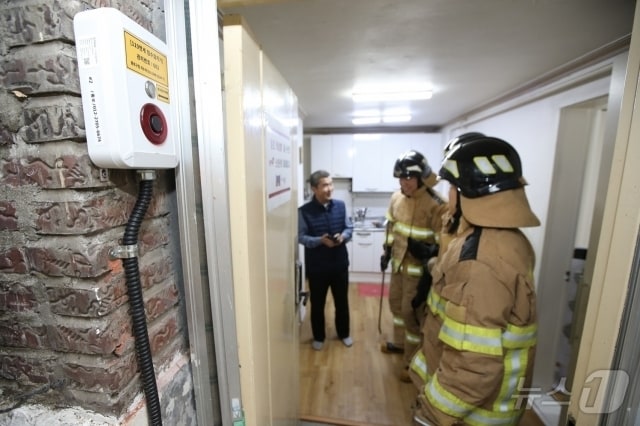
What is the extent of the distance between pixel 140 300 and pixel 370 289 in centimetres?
368

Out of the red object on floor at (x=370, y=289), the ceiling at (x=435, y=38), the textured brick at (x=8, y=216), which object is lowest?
the red object on floor at (x=370, y=289)

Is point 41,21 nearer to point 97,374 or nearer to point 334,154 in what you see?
point 97,374

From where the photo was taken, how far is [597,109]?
1.69 m

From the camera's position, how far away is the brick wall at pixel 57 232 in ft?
1.39

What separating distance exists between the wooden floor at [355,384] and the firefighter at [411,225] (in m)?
0.19

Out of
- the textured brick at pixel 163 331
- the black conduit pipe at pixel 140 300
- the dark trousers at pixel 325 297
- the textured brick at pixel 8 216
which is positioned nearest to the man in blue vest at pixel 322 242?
the dark trousers at pixel 325 297

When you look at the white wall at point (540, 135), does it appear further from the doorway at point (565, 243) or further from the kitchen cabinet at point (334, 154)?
the kitchen cabinet at point (334, 154)

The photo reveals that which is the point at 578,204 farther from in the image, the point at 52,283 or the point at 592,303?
the point at 52,283

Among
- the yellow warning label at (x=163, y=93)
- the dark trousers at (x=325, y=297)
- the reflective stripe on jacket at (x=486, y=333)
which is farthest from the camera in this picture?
the dark trousers at (x=325, y=297)

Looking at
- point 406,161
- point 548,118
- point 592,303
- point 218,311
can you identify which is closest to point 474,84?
point 548,118

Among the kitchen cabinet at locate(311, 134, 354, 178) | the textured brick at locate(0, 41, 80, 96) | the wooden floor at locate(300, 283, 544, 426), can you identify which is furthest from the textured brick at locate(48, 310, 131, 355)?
the kitchen cabinet at locate(311, 134, 354, 178)

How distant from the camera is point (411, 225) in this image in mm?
2166

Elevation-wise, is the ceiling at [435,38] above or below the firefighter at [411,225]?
above

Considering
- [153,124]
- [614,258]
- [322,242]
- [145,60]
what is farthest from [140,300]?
[322,242]
